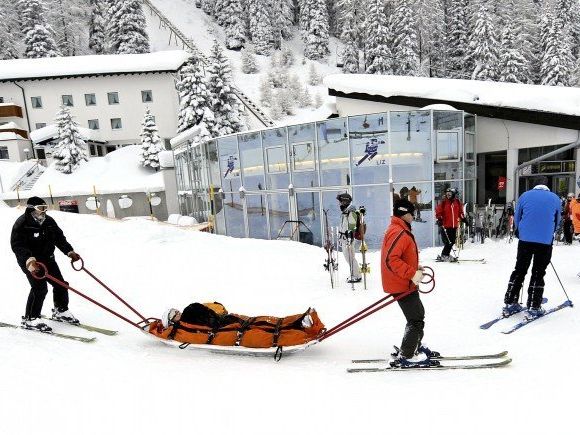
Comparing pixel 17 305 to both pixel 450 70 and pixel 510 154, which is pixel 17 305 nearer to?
pixel 510 154

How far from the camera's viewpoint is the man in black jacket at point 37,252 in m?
5.19

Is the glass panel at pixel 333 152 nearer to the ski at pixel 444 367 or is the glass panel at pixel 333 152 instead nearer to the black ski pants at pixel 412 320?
the black ski pants at pixel 412 320

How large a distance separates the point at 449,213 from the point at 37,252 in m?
8.56

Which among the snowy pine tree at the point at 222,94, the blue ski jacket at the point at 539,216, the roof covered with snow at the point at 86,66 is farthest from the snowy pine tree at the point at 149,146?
the blue ski jacket at the point at 539,216

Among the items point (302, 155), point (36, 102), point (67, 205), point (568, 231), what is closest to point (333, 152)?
point (302, 155)

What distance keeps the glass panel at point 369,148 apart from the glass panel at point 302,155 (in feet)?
5.01

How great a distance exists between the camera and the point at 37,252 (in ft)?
17.8

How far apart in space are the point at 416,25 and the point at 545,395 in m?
56.0

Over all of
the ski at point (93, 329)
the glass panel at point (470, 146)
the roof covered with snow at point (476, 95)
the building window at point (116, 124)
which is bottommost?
the ski at point (93, 329)

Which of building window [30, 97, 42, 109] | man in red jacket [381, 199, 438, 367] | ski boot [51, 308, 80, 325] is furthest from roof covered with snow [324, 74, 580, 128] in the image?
building window [30, 97, 42, 109]

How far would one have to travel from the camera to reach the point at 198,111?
32094 millimetres

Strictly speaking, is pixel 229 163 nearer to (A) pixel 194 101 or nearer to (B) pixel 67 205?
(A) pixel 194 101

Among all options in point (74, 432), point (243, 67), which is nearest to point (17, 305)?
point (74, 432)

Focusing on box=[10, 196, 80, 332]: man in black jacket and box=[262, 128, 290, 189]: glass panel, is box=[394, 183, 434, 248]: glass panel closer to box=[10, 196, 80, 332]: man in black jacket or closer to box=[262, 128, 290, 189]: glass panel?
box=[262, 128, 290, 189]: glass panel
